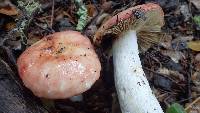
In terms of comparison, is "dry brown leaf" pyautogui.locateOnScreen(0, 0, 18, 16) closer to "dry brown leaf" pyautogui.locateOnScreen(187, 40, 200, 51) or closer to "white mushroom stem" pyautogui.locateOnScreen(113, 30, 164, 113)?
"white mushroom stem" pyautogui.locateOnScreen(113, 30, 164, 113)

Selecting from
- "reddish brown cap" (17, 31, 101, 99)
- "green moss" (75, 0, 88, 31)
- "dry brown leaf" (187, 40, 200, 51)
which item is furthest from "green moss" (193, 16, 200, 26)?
"reddish brown cap" (17, 31, 101, 99)

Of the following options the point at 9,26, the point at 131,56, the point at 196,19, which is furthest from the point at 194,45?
the point at 9,26

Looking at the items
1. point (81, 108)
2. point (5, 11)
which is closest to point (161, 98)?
point (81, 108)

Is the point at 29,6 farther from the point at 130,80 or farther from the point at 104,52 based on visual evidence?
the point at 130,80

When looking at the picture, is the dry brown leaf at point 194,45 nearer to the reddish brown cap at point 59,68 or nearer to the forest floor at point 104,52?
the forest floor at point 104,52

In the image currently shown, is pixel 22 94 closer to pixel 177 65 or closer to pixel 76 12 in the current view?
pixel 76 12

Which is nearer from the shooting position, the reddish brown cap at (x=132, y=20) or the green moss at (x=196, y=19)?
the reddish brown cap at (x=132, y=20)

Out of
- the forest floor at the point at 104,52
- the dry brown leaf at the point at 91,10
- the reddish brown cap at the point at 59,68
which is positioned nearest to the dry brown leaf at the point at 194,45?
the forest floor at the point at 104,52

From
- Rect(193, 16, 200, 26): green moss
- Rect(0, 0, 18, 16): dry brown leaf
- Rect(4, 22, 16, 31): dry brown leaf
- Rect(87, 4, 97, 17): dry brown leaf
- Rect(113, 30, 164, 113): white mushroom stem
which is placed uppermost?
Rect(0, 0, 18, 16): dry brown leaf
